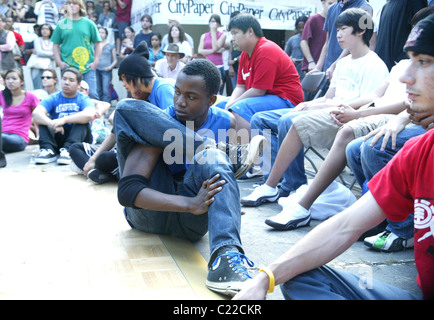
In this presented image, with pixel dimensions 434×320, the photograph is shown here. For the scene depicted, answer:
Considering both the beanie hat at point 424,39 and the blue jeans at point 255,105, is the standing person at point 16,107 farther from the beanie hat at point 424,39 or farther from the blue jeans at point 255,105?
the beanie hat at point 424,39

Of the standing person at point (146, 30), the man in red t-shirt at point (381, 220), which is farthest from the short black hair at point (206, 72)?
the standing person at point (146, 30)

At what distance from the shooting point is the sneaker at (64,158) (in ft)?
18.5

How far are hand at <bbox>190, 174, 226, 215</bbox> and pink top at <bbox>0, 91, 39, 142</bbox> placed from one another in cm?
506

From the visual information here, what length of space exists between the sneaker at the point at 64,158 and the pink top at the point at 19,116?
1206mm

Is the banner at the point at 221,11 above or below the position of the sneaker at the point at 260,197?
above

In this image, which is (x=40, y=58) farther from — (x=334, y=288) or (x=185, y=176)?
(x=334, y=288)

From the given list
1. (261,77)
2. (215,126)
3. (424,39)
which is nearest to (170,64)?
(261,77)

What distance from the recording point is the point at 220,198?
233 cm

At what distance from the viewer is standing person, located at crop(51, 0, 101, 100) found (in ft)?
25.2

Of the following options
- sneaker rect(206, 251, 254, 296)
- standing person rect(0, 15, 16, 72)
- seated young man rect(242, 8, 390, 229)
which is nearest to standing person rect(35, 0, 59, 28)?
standing person rect(0, 15, 16, 72)
